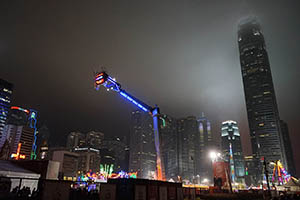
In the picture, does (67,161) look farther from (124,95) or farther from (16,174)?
(16,174)

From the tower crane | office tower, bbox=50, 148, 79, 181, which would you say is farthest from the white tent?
office tower, bbox=50, 148, 79, 181

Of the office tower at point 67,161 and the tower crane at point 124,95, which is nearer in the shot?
the tower crane at point 124,95

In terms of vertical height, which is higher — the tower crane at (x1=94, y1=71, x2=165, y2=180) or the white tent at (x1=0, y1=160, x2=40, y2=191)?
the tower crane at (x1=94, y1=71, x2=165, y2=180)

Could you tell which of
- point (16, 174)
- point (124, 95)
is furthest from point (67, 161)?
point (16, 174)

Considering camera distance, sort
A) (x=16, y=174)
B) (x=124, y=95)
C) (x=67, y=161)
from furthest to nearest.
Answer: (x=67, y=161) < (x=124, y=95) < (x=16, y=174)

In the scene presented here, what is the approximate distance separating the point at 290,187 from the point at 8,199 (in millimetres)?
59045

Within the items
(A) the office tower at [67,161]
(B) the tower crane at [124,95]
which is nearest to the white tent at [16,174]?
(B) the tower crane at [124,95]

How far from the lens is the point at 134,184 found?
15656 mm

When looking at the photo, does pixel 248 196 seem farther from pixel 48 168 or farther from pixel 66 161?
pixel 66 161

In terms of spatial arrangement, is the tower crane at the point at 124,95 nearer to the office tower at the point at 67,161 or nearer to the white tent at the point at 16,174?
the white tent at the point at 16,174

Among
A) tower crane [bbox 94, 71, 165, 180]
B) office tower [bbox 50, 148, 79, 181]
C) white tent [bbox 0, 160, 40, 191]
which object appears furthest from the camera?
office tower [bbox 50, 148, 79, 181]

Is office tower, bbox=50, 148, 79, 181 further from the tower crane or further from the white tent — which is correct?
the white tent

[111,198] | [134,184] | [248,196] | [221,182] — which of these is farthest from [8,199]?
[221,182]

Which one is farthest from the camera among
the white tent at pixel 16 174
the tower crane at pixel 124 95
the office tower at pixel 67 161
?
the office tower at pixel 67 161
